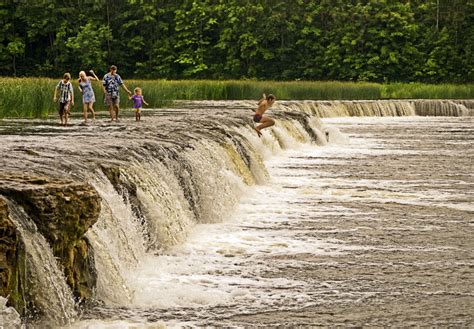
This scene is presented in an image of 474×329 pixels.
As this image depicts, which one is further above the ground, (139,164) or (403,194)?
(139,164)

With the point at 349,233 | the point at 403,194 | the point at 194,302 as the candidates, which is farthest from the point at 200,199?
the point at 194,302

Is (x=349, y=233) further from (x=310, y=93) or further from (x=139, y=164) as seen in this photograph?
(x=310, y=93)

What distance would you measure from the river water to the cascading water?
0.03m

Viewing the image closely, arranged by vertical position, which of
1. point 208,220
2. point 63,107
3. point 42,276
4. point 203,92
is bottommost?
point 203,92

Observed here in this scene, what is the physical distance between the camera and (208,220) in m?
17.0

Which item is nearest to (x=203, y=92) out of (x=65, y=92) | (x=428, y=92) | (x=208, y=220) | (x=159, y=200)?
(x=428, y=92)

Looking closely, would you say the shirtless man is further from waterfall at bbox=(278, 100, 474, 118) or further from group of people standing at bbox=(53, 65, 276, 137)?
waterfall at bbox=(278, 100, 474, 118)

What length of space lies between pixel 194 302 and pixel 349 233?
5.14m

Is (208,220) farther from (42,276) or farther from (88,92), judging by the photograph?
(88,92)

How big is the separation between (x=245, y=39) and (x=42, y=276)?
246 feet

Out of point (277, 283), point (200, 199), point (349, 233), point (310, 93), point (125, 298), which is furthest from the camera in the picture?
point (310, 93)

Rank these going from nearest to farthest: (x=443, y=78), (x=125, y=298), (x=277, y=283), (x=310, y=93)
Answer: (x=125, y=298)
(x=277, y=283)
(x=310, y=93)
(x=443, y=78)

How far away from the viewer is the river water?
10.4 m

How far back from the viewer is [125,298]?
10867 millimetres
